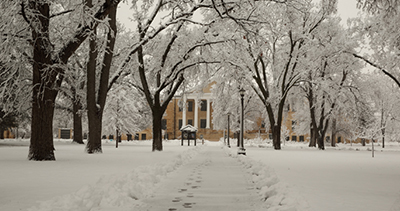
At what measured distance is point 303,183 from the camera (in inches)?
384

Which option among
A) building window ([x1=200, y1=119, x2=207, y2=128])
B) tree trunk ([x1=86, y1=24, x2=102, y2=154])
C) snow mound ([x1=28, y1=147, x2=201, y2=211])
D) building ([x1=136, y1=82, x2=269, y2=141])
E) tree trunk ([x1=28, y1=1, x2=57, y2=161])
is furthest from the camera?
building window ([x1=200, y1=119, x2=207, y2=128])

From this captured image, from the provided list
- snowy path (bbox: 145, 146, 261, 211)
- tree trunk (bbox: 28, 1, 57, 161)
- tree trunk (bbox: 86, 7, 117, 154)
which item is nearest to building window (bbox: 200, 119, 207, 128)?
tree trunk (bbox: 86, 7, 117, 154)

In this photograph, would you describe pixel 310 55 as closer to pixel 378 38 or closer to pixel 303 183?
pixel 378 38

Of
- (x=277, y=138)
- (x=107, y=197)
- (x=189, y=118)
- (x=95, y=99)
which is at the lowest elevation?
(x=107, y=197)

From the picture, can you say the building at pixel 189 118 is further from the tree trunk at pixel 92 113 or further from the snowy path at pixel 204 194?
the snowy path at pixel 204 194

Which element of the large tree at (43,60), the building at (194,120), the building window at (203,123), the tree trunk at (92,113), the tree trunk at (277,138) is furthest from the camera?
the building window at (203,123)

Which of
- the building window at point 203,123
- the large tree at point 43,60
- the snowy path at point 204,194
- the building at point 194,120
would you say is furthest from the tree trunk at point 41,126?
the building window at point 203,123

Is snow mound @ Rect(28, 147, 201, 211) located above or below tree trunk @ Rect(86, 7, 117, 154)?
below

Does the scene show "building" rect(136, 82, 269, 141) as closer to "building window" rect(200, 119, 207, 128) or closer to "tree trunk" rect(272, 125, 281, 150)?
"building window" rect(200, 119, 207, 128)

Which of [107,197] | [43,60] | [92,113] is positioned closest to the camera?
[107,197]

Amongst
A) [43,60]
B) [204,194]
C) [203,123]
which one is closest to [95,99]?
[43,60]

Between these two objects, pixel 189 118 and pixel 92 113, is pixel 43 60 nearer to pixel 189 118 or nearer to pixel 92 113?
pixel 92 113

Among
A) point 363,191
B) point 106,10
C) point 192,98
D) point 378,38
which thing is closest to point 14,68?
point 106,10

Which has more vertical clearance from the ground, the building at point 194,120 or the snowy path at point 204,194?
the building at point 194,120
